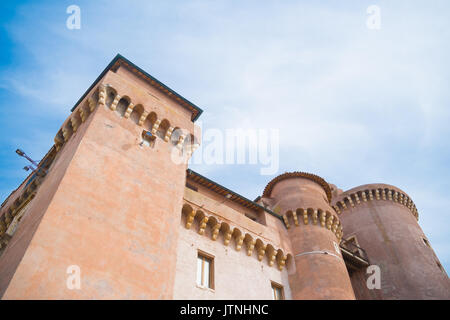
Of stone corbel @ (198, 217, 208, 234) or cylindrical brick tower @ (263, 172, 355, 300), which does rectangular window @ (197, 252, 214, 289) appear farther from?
cylindrical brick tower @ (263, 172, 355, 300)

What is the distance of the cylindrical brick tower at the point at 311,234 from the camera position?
1460 cm

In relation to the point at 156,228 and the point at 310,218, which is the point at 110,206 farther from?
the point at 310,218

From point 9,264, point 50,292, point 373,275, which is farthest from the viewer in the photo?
point 373,275

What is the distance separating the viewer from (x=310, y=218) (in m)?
17.4

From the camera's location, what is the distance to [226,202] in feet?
57.2

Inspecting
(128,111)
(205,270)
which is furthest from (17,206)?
(205,270)

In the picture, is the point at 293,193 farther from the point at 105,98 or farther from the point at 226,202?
the point at 105,98

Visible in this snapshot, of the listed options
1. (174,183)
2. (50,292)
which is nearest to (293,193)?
(174,183)

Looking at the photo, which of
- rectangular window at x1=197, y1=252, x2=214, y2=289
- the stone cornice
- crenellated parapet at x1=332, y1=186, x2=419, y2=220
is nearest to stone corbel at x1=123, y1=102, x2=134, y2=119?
rectangular window at x1=197, y1=252, x2=214, y2=289

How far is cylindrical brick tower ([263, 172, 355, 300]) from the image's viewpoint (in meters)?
14.6

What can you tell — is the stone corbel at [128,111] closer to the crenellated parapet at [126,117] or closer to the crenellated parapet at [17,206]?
the crenellated parapet at [126,117]

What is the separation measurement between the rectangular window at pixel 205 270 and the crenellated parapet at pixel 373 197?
A: 1683 cm

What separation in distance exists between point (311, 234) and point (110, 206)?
9942 mm
